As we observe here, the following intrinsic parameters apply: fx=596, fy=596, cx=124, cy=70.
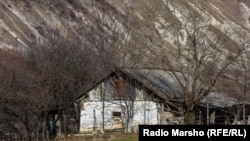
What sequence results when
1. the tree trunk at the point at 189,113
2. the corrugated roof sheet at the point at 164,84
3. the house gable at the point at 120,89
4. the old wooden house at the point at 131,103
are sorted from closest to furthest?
1. the tree trunk at the point at 189,113
2. the corrugated roof sheet at the point at 164,84
3. the old wooden house at the point at 131,103
4. the house gable at the point at 120,89

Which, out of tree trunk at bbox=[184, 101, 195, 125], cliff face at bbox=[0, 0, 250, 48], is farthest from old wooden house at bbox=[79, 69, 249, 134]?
cliff face at bbox=[0, 0, 250, 48]

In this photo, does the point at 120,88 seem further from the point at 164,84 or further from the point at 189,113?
the point at 189,113

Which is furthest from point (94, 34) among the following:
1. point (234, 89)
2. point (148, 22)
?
point (148, 22)

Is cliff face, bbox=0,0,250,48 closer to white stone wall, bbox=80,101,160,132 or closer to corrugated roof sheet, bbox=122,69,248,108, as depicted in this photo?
corrugated roof sheet, bbox=122,69,248,108

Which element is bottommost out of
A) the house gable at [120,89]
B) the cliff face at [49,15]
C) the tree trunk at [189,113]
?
the tree trunk at [189,113]

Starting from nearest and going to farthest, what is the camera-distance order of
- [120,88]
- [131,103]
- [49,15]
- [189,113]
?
[189,113]
[131,103]
[120,88]
[49,15]

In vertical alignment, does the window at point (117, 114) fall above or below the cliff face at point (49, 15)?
below

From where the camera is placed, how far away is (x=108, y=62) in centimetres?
3931

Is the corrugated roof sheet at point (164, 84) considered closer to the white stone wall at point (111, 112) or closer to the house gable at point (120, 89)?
the house gable at point (120, 89)

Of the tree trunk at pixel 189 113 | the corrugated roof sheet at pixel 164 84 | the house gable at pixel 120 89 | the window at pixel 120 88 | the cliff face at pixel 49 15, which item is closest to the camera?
the tree trunk at pixel 189 113

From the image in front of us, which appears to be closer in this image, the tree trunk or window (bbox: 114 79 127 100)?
the tree trunk

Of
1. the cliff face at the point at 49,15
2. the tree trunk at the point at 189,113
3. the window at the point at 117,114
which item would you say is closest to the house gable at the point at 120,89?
the window at the point at 117,114

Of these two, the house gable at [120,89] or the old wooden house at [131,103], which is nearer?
the old wooden house at [131,103]

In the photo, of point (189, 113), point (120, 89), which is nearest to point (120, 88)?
point (120, 89)
